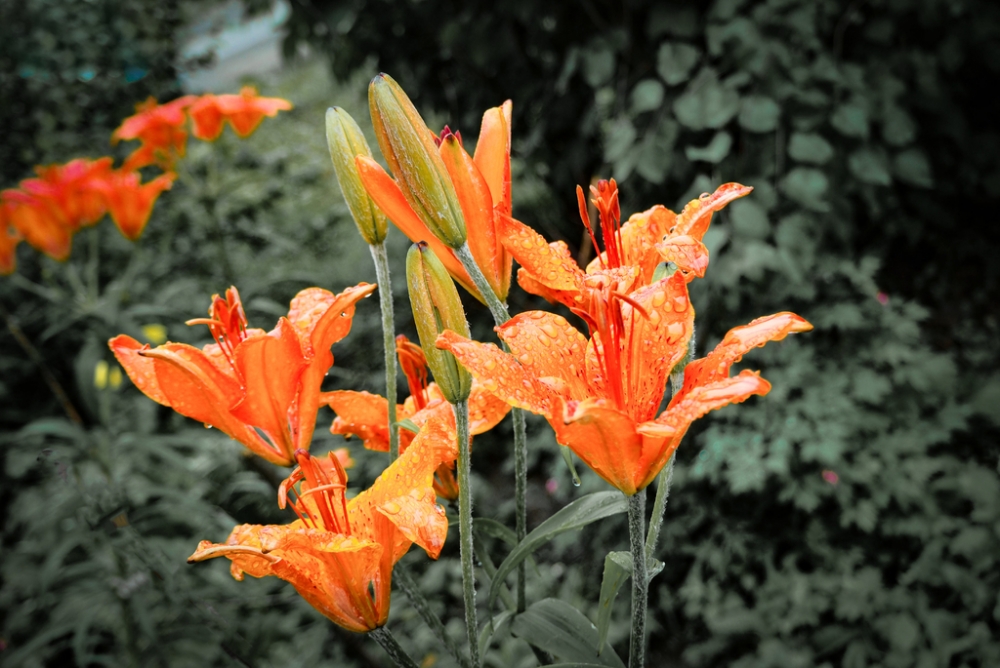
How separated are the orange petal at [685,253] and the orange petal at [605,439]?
0.33ft

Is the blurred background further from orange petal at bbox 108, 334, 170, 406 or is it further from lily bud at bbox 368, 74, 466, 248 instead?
lily bud at bbox 368, 74, 466, 248

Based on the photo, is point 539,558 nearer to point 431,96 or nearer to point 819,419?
point 819,419

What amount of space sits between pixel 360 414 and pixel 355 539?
146 millimetres

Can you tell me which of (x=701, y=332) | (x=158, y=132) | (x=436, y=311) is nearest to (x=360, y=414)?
(x=436, y=311)

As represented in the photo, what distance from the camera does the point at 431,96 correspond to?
86.7 inches

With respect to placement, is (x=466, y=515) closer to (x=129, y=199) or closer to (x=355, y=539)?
(x=355, y=539)

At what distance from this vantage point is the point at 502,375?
41cm

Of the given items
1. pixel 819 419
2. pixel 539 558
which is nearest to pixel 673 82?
pixel 819 419

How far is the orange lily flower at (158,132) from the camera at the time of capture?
58.1 inches

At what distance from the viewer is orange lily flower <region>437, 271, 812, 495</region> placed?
0.38 meters

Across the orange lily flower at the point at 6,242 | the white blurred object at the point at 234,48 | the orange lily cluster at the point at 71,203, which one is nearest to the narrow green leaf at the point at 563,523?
the orange lily cluster at the point at 71,203

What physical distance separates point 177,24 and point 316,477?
1906 millimetres

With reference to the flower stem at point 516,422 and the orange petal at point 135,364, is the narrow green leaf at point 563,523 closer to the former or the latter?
the flower stem at point 516,422

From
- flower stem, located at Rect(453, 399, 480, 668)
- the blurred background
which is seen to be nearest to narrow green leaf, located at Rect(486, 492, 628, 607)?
flower stem, located at Rect(453, 399, 480, 668)
